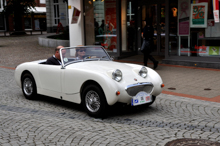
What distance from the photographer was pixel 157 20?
15125 mm

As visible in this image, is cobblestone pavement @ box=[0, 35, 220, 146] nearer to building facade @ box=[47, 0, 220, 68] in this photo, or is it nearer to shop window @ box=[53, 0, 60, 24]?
building facade @ box=[47, 0, 220, 68]

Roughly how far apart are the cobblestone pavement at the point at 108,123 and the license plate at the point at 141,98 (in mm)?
299

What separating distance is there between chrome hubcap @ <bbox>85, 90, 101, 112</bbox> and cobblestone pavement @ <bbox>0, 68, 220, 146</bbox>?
201mm

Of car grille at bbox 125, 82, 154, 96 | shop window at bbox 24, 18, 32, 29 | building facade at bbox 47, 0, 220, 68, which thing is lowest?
car grille at bbox 125, 82, 154, 96

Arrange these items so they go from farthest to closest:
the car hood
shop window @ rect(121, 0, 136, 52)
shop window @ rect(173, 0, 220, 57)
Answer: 1. shop window @ rect(121, 0, 136, 52)
2. shop window @ rect(173, 0, 220, 57)
3. the car hood

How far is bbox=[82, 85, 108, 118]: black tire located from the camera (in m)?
5.59

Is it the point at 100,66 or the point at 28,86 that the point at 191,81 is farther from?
the point at 28,86

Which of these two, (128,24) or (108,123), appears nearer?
(108,123)

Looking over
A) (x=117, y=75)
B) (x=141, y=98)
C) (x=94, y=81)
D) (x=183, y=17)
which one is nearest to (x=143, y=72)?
(x=141, y=98)

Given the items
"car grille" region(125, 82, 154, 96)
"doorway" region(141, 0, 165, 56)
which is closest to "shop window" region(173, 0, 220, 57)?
"doorway" region(141, 0, 165, 56)

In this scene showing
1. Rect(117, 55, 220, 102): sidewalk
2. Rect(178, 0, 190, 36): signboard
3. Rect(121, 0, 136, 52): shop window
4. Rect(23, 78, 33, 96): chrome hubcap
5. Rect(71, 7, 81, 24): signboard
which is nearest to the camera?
Rect(23, 78, 33, 96): chrome hubcap

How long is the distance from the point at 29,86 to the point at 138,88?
3024 mm

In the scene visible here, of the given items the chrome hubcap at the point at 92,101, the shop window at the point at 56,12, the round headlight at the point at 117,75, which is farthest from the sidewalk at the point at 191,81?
the shop window at the point at 56,12

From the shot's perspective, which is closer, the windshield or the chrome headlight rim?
the chrome headlight rim
